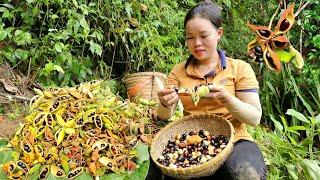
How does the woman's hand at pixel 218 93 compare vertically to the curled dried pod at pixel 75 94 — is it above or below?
above

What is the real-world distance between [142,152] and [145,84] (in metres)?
1.70

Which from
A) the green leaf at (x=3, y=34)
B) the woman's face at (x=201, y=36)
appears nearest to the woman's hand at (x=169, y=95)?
the woman's face at (x=201, y=36)

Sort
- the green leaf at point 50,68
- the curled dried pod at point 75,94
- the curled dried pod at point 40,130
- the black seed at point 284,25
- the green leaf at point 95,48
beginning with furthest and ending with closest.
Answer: the green leaf at point 95,48
the green leaf at point 50,68
the black seed at point 284,25
the curled dried pod at point 75,94
the curled dried pod at point 40,130

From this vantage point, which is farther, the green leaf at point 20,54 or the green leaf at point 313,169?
the green leaf at point 20,54

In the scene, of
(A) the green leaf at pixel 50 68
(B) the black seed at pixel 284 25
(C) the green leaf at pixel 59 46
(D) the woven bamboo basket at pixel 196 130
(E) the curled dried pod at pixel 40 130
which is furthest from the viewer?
(C) the green leaf at pixel 59 46

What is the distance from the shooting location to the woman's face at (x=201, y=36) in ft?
7.90

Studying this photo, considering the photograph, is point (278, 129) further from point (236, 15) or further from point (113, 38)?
point (236, 15)

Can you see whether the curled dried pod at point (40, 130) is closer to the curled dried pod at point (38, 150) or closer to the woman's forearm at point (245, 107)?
the curled dried pod at point (38, 150)

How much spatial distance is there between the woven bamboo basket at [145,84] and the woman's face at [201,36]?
62.2 inches

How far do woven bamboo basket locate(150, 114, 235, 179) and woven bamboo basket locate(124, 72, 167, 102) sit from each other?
1.53 m

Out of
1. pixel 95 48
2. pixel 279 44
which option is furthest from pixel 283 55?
pixel 95 48

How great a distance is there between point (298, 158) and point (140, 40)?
1678mm

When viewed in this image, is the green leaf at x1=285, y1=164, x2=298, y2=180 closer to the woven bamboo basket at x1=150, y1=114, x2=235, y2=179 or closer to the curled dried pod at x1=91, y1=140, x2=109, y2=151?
the woven bamboo basket at x1=150, y1=114, x2=235, y2=179

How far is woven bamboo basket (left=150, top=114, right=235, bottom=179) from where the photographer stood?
6.95ft
